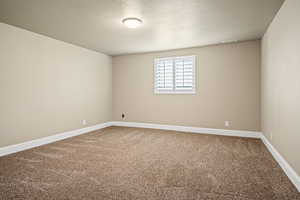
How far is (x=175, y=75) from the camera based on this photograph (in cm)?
511

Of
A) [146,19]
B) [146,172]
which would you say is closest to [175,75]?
[146,19]

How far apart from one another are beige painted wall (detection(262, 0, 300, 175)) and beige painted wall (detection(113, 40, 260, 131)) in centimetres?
114

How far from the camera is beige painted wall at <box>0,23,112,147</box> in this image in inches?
123

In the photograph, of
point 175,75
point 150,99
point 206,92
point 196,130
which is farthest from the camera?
point 150,99

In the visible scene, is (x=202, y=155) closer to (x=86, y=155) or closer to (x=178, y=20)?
(x=86, y=155)

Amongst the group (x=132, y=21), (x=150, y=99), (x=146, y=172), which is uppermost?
(x=132, y=21)

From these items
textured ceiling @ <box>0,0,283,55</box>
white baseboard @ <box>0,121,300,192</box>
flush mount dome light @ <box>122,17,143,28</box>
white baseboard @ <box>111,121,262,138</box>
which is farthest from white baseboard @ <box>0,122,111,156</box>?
flush mount dome light @ <box>122,17,143,28</box>

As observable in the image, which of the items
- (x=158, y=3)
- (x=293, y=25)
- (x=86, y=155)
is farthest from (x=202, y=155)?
(x=158, y=3)

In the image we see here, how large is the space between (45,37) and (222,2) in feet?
12.0

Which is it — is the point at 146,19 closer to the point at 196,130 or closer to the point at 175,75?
the point at 175,75

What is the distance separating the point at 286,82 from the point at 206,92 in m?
2.45

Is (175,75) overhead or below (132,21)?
below

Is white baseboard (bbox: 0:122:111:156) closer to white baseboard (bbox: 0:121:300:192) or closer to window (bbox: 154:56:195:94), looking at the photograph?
white baseboard (bbox: 0:121:300:192)

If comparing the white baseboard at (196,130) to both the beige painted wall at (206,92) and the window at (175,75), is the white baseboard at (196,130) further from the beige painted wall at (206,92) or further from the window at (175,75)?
the window at (175,75)
